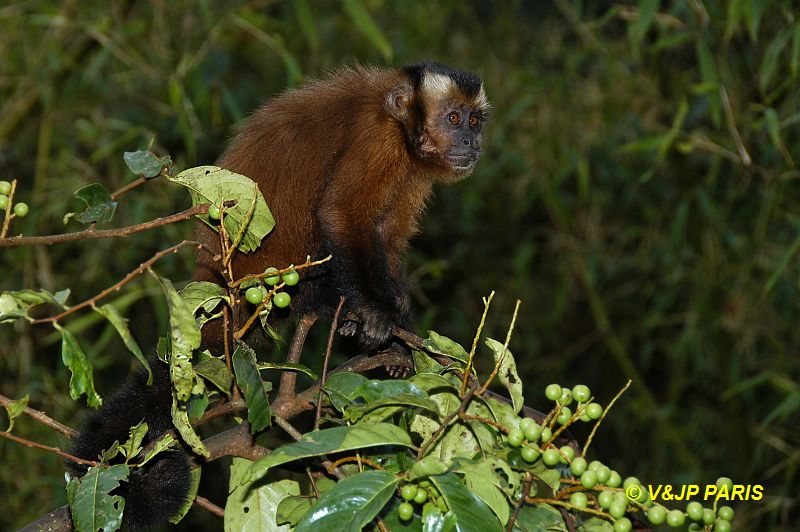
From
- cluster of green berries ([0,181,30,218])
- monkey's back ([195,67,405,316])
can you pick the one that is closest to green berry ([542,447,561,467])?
cluster of green berries ([0,181,30,218])

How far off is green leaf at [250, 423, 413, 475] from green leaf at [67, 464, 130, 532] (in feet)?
1.39

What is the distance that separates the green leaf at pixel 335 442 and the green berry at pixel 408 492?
0.09 m

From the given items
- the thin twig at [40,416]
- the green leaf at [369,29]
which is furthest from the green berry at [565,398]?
the green leaf at [369,29]

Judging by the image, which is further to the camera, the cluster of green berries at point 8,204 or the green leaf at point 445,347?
the green leaf at point 445,347

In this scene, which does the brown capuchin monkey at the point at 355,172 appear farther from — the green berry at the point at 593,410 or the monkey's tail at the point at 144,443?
the green berry at the point at 593,410

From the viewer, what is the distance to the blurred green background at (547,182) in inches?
201

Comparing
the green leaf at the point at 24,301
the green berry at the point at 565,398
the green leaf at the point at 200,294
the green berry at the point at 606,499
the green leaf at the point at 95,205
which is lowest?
the green berry at the point at 606,499

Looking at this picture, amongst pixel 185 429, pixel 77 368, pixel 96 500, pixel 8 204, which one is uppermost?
pixel 8 204

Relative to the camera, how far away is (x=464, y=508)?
175 cm

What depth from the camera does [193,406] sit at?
2168 millimetres

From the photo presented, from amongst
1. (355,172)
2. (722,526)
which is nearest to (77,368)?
(722,526)

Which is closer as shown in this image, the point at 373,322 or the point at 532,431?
the point at 532,431

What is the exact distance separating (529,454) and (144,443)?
116cm

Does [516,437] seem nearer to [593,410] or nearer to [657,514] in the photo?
Result: [593,410]
